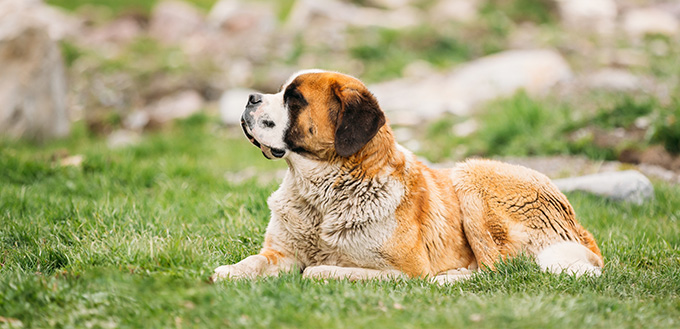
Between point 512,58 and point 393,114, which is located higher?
point 512,58

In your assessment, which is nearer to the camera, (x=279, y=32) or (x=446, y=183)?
(x=446, y=183)

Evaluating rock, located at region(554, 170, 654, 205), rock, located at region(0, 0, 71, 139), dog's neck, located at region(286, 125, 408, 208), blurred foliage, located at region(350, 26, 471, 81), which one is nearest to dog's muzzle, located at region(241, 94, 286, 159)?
dog's neck, located at region(286, 125, 408, 208)

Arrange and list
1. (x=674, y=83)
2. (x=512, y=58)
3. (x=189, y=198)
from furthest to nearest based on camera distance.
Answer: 1. (x=512, y=58)
2. (x=674, y=83)
3. (x=189, y=198)

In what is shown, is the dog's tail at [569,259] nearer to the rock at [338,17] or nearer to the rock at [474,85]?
the rock at [474,85]

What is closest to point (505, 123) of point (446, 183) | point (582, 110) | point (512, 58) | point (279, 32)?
point (582, 110)

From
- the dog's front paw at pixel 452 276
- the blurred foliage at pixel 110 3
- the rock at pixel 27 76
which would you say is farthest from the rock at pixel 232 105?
the blurred foliage at pixel 110 3

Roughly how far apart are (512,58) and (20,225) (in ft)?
36.7

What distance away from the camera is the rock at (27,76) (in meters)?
11.5

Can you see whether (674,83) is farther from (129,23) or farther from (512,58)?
(129,23)

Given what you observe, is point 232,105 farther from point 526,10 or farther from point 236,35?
point 526,10

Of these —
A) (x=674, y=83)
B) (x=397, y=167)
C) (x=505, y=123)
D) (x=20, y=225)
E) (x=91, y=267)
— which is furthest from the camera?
(x=674, y=83)

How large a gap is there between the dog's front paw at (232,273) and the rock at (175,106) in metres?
9.48

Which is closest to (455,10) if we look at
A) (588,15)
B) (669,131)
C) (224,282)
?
(588,15)

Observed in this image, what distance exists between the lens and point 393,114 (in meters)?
13.0
